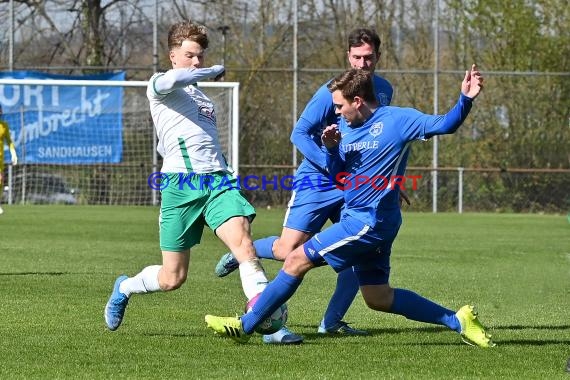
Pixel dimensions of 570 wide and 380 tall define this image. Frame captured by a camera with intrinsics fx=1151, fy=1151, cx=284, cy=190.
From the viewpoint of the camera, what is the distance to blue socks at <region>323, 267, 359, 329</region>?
7.39 metres

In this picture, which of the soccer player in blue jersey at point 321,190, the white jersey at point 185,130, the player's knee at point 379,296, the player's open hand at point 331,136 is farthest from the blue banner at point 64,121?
the player's open hand at point 331,136

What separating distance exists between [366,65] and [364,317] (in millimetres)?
2013

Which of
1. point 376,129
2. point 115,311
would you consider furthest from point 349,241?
point 115,311

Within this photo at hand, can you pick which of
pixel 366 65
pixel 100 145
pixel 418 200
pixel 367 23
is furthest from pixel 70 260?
pixel 367 23

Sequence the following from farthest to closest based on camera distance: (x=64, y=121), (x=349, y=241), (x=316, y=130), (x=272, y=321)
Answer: (x=64, y=121) → (x=316, y=130) → (x=272, y=321) → (x=349, y=241)

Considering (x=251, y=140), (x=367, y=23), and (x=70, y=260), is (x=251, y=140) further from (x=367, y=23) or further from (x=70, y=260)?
(x=70, y=260)

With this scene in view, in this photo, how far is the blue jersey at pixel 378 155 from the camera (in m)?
6.17

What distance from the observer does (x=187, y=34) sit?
22.0ft

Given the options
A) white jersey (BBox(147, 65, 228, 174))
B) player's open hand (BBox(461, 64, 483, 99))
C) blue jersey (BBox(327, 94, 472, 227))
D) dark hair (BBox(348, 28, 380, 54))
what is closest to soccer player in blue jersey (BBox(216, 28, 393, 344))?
dark hair (BBox(348, 28, 380, 54))

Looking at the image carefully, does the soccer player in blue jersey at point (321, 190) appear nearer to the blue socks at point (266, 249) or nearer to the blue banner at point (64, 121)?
the blue socks at point (266, 249)

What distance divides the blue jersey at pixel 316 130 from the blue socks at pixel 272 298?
828mm

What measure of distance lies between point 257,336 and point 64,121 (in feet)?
63.8

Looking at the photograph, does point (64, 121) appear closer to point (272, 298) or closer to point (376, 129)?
point (272, 298)

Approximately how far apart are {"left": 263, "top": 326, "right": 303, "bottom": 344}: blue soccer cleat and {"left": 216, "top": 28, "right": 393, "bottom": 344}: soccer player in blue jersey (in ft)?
2.18
